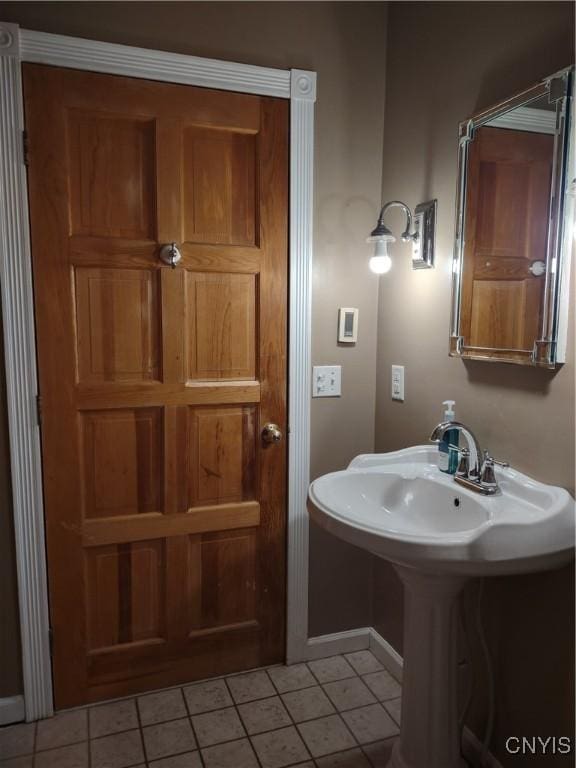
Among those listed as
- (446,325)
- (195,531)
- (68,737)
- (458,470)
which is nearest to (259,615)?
(195,531)

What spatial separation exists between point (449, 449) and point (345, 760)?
40.6 inches

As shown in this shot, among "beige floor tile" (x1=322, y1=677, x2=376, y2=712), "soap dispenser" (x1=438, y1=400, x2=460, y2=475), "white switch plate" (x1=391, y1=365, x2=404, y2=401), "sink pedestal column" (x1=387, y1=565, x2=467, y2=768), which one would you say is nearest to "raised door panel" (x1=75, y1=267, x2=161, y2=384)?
"white switch plate" (x1=391, y1=365, x2=404, y2=401)

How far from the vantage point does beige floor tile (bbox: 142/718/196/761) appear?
5.99 feet

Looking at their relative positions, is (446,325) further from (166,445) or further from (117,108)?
(117,108)

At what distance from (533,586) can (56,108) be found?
6.51 ft

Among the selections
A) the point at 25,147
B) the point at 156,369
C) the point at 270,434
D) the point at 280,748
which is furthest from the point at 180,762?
the point at 25,147

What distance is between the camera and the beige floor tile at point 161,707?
1975 millimetres

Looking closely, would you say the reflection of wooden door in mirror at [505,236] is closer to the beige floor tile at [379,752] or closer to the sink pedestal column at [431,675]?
the sink pedestal column at [431,675]

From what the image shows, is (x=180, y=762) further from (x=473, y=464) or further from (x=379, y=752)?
(x=473, y=464)

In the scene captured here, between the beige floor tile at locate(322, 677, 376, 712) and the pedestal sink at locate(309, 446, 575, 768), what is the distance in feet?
1.15

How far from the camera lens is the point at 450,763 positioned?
5.25ft

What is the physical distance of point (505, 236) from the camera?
158 cm

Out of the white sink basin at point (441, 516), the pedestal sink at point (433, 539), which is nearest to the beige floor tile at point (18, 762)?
the pedestal sink at point (433, 539)

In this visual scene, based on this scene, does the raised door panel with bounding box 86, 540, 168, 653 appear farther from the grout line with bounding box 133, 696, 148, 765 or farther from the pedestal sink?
A: the pedestal sink
